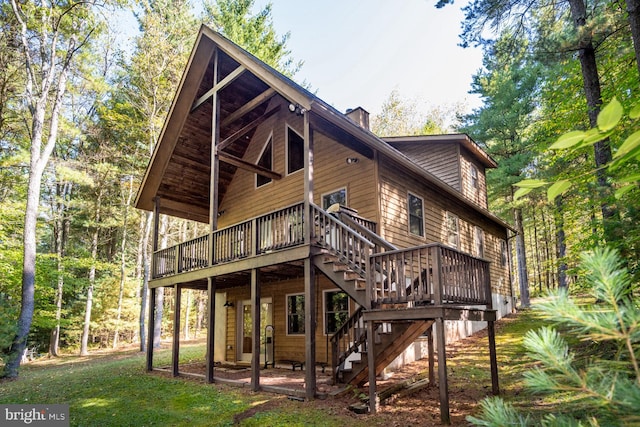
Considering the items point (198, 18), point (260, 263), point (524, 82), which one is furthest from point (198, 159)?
point (524, 82)

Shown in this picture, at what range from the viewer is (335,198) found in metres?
12.0

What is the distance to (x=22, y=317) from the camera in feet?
45.2

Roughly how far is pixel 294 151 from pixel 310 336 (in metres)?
7.02

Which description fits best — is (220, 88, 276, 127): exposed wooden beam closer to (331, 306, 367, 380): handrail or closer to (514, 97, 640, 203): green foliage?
(331, 306, 367, 380): handrail

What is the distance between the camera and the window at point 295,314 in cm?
1287

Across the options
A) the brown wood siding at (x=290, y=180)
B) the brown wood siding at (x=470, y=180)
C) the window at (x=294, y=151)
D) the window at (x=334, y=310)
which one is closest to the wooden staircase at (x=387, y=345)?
the window at (x=334, y=310)

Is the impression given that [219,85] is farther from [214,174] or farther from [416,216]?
[416,216]

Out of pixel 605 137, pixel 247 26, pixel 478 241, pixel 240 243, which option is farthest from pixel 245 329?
pixel 247 26

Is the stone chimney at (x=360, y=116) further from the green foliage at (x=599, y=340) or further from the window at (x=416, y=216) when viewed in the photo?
the green foliage at (x=599, y=340)

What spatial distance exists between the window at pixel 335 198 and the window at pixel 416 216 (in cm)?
211

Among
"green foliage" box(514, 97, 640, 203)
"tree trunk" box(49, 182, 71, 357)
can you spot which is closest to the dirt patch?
"green foliage" box(514, 97, 640, 203)

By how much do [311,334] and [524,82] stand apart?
65.7 feet

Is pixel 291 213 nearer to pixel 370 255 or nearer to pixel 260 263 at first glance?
pixel 260 263

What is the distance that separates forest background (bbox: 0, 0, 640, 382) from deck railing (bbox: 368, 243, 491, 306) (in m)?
2.37
